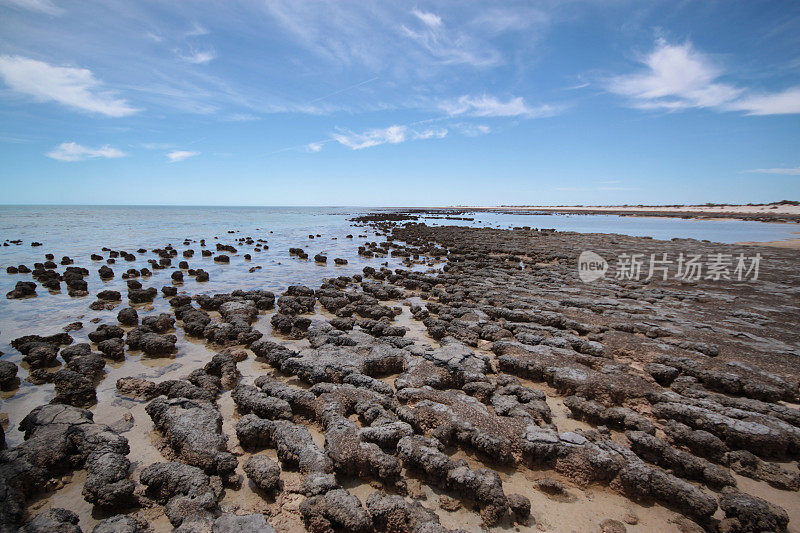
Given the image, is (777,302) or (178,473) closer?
(178,473)

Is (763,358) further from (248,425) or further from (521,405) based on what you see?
(248,425)

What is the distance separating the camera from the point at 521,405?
19.6 feet

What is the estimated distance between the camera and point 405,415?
561cm

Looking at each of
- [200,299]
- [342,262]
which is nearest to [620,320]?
[200,299]

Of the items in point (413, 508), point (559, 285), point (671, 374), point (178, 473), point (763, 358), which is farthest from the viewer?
point (559, 285)

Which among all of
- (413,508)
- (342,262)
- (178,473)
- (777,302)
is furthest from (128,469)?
(777,302)

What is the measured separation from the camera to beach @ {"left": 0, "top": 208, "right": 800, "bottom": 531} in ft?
13.6

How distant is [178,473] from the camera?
172 inches

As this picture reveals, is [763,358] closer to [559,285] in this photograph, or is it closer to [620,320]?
[620,320]

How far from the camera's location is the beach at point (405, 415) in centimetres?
415

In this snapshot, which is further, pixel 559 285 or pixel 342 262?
pixel 342 262

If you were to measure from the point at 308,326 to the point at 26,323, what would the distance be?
27.8ft

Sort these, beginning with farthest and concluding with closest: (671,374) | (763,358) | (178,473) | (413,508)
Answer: (763,358) → (671,374) → (178,473) → (413,508)

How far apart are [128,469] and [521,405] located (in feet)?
19.4
